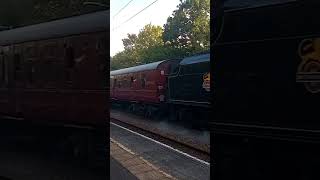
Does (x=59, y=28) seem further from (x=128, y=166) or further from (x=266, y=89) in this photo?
(x=266, y=89)

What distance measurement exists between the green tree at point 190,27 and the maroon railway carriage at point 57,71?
0.67m

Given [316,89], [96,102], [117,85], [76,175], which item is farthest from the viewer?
[76,175]

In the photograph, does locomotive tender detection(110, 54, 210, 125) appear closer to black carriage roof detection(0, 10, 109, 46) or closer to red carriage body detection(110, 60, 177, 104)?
red carriage body detection(110, 60, 177, 104)

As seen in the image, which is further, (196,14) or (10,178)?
(10,178)

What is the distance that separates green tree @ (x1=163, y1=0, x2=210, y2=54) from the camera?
1.76m

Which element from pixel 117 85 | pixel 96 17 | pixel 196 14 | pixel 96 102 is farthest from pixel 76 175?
pixel 196 14

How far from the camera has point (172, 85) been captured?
1974 mm

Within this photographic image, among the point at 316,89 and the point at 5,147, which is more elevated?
the point at 316,89

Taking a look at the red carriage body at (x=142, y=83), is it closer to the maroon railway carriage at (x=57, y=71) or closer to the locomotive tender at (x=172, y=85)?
the locomotive tender at (x=172, y=85)

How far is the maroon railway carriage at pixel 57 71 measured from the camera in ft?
8.63

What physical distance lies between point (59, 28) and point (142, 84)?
0.90 metres

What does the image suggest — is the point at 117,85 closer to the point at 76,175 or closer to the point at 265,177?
the point at 76,175

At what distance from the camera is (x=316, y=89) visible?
4.77ft

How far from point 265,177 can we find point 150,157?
62 centimetres
